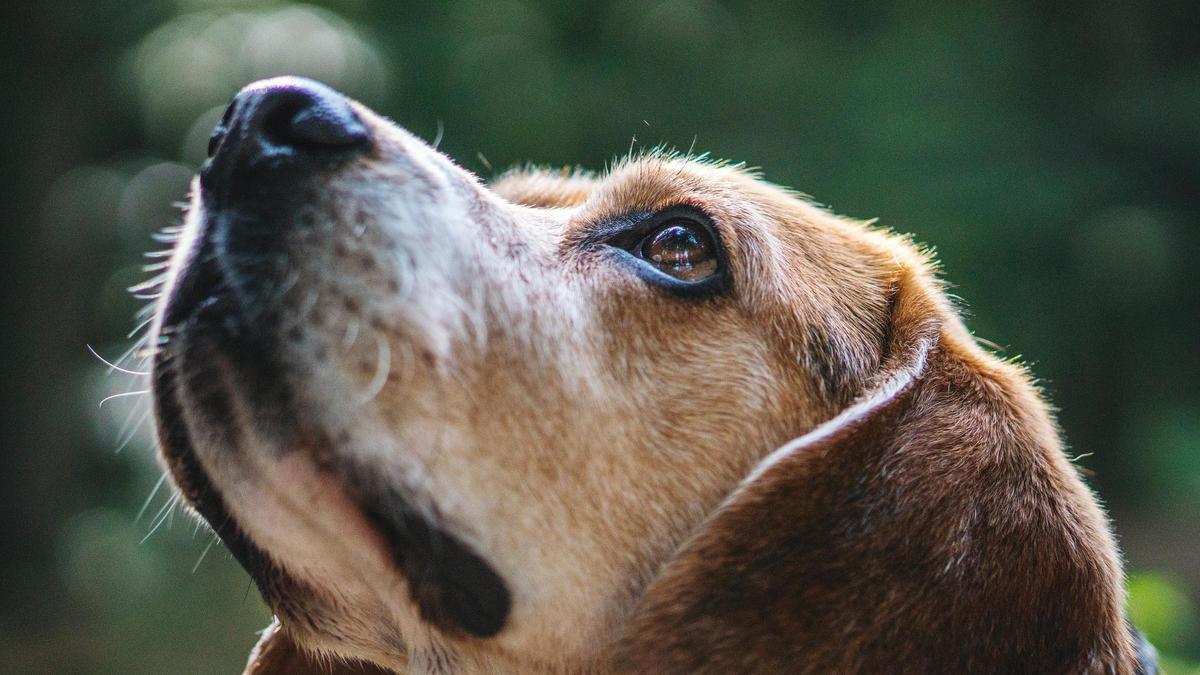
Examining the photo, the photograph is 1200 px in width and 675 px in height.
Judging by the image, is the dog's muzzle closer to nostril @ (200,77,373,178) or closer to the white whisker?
nostril @ (200,77,373,178)

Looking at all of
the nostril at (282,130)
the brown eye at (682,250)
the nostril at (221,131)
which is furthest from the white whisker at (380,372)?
the brown eye at (682,250)

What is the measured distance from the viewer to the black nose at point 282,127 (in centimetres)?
254

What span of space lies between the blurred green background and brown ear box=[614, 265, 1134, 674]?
24.6 ft

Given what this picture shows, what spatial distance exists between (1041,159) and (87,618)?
35.1 ft

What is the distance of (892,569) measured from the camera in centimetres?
244

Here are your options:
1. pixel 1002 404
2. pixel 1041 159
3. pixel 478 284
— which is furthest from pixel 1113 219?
pixel 478 284

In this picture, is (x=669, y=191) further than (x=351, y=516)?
Yes

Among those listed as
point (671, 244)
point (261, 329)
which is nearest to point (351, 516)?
point (261, 329)

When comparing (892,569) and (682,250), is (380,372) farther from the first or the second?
(892,569)

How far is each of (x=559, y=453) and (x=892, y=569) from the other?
0.83 meters

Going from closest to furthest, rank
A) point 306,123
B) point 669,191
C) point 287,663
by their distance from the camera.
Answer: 1. point 306,123
2. point 669,191
3. point 287,663

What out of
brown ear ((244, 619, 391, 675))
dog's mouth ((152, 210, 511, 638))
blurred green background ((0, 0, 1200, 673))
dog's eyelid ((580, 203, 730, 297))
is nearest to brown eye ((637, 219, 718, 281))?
dog's eyelid ((580, 203, 730, 297))

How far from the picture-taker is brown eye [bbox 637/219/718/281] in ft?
9.86

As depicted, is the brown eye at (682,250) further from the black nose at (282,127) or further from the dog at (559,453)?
the black nose at (282,127)
